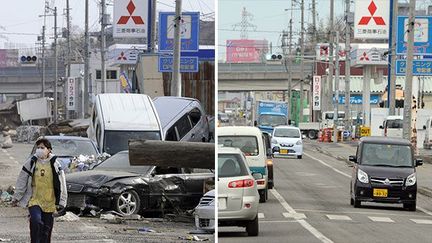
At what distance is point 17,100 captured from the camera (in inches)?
622

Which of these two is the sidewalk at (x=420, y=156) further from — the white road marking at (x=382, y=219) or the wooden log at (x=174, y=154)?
the wooden log at (x=174, y=154)

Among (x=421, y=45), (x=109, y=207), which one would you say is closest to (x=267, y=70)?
(x=421, y=45)

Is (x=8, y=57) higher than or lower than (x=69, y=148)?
higher

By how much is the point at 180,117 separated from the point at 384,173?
13.6ft

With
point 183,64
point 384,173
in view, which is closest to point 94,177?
point 183,64

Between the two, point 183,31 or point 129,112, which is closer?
point 183,31

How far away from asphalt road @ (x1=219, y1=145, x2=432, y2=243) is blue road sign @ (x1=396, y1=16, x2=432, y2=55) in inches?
628

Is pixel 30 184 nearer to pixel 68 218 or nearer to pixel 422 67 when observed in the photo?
pixel 68 218

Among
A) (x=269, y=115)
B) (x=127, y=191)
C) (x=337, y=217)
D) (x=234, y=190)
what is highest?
(x=234, y=190)

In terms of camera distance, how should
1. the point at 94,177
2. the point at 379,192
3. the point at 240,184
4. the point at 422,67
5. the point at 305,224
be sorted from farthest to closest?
1. the point at 422,67
2. the point at 379,192
3. the point at 305,224
4. the point at 94,177
5. the point at 240,184

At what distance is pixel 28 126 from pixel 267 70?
1461 inches

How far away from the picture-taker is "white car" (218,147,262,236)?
12109 millimetres

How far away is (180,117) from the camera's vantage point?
21859 mm

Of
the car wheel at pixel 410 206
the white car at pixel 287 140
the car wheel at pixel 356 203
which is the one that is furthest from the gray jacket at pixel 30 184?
the white car at pixel 287 140
